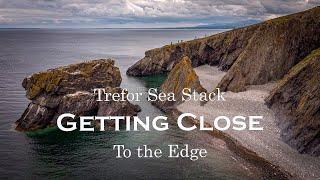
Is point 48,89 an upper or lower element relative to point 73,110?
upper

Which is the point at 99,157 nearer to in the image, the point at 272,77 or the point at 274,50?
the point at 272,77

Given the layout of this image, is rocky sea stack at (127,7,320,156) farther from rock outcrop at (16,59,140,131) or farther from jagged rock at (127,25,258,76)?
rock outcrop at (16,59,140,131)

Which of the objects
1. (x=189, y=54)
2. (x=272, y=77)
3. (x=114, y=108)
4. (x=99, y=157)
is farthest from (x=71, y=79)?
(x=189, y=54)

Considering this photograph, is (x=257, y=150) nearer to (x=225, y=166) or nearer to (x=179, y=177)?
(x=225, y=166)

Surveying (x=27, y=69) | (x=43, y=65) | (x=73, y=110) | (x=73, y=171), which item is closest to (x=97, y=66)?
(x=73, y=110)

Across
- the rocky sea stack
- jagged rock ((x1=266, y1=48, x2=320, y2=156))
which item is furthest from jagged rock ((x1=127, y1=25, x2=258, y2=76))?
jagged rock ((x1=266, y1=48, x2=320, y2=156))

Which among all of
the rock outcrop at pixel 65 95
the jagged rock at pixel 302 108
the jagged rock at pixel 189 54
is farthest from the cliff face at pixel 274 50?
the jagged rock at pixel 189 54
